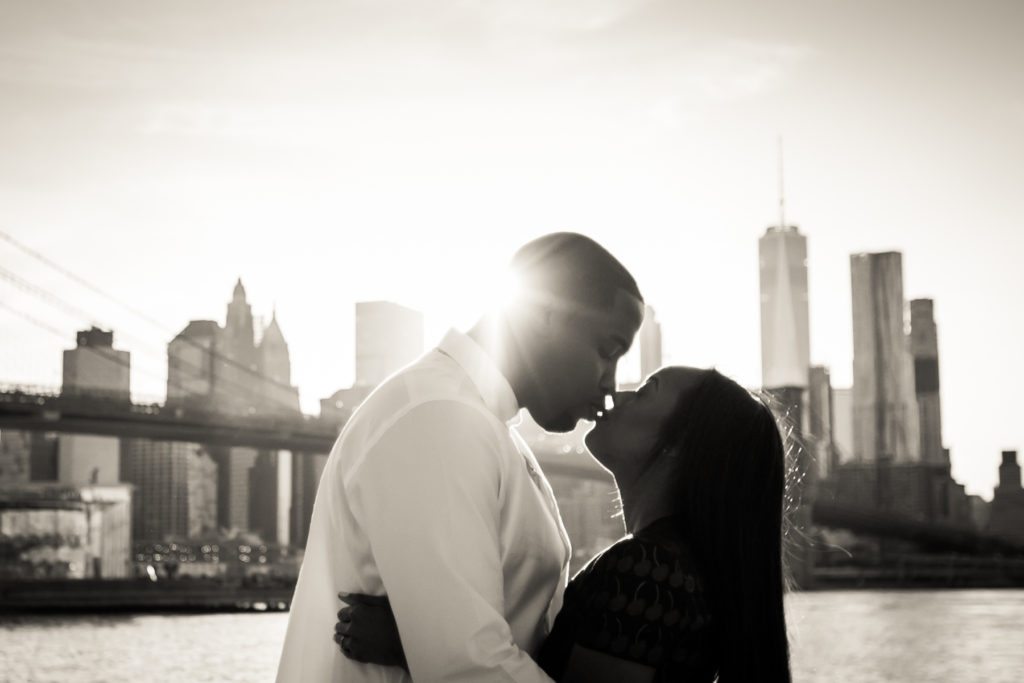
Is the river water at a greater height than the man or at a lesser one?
lesser

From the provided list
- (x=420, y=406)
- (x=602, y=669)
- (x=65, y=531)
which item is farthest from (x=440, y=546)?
(x=65, y=531)

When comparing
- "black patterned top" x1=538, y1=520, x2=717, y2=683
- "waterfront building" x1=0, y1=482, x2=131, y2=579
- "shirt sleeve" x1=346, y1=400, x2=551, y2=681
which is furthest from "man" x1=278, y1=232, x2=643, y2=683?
"waterfront building" x1=0, y1=482, x2=131, y2=579

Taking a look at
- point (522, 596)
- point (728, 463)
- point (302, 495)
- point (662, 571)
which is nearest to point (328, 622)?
point (522, 596)

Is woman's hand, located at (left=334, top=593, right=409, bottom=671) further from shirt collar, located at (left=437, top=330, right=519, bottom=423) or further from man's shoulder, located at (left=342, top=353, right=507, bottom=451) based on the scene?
shirt collar, located at (left=437, top=330, right=519, bottom=423)

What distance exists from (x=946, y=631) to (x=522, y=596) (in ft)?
124

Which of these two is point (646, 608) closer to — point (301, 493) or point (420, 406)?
point (420, 406)

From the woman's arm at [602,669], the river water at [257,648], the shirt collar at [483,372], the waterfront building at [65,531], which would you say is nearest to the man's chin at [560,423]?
the shirt collar at [483,372]

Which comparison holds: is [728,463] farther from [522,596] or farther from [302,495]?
[302,495]

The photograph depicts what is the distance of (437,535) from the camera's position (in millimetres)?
2373

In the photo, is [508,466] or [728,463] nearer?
[508,466]

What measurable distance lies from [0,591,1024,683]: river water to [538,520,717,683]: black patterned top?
1495cm

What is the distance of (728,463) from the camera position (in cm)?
280

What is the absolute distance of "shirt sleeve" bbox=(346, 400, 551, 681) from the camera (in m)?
2.38

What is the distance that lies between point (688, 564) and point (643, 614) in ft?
0.52
